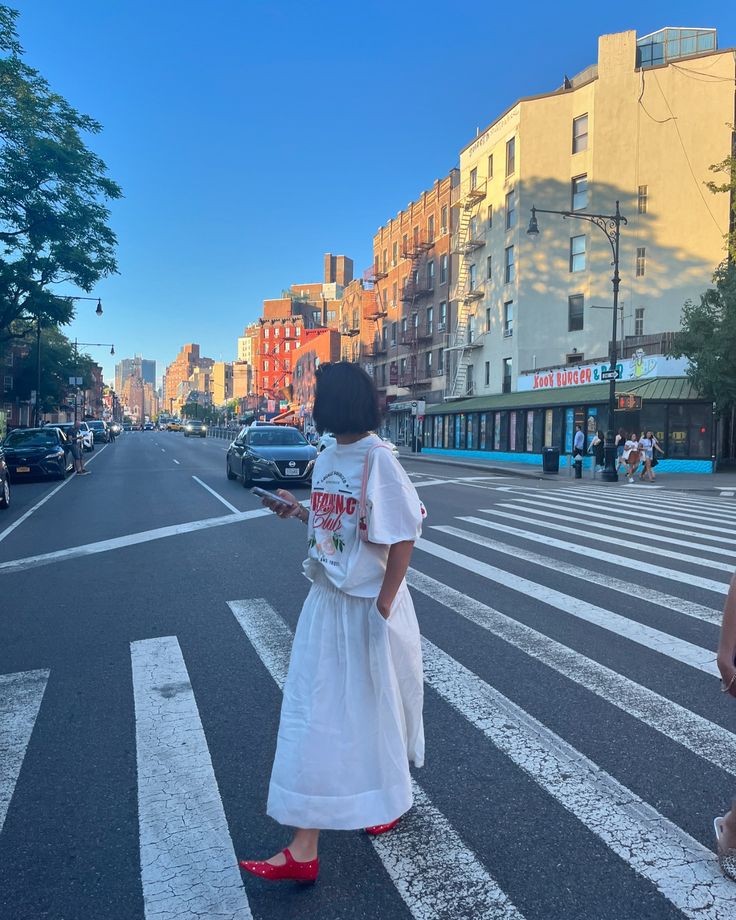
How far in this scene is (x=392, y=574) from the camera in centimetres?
271

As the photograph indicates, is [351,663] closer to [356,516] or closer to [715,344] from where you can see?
[356,516]

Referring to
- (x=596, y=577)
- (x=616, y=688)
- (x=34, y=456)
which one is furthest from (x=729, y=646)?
(x=34, y=456)

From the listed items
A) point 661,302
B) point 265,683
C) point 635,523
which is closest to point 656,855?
point 265,683

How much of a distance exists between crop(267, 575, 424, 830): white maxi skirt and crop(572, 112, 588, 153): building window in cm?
3762

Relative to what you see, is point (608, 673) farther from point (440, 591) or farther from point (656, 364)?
point (656, 364)

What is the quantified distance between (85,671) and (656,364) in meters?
26.7

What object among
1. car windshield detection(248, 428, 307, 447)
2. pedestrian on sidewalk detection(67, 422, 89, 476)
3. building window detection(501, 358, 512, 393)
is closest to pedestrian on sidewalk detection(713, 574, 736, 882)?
car windshield detection(248, 428, 307, 447)

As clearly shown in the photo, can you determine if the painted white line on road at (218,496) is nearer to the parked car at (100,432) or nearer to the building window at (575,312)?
the building window at (575,312)

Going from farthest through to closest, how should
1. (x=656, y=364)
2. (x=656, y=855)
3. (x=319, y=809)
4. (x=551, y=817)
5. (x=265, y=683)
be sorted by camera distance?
(x=656, y=364) < (x=265, y=683) < (x=551, y=817) < (x=656, y=855) < (x=319, y=809)

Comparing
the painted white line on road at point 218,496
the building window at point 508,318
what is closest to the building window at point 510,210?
the building window at point 508,318

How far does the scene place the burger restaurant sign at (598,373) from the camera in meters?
27.2

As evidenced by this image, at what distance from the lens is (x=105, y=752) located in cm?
379

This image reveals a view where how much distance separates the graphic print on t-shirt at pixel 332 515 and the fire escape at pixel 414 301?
152ft

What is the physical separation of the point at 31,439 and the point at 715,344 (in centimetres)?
2317
